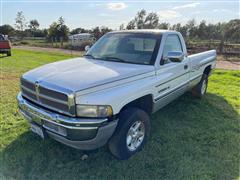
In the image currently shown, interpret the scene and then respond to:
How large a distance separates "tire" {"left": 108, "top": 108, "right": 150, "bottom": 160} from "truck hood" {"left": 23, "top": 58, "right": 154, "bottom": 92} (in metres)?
0.55

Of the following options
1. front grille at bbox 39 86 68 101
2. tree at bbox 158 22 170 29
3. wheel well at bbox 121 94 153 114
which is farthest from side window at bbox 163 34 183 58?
tree at bbox 158 22 170 29

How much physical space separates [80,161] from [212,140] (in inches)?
90.8

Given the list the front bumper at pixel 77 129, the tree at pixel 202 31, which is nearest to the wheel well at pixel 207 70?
the front bumper at pixel 77 129

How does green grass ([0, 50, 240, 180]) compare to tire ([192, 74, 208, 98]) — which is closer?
green grass ([0, 50, 240, 180])

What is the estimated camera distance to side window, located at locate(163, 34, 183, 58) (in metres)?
3.81

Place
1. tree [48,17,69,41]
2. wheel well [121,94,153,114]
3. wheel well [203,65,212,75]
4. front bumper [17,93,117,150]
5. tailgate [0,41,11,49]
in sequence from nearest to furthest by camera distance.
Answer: front bumper [17,93,117,150]
wheel well [121,94,153,114]
wheel well [203,65,212,75]
tailgate [0,41,11,49]
tree [48,17,69,41]

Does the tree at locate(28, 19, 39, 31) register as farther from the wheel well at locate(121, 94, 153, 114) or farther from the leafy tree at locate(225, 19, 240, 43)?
the wheel well at locate(121, 94, 153, 114)

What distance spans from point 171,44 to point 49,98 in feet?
8.40

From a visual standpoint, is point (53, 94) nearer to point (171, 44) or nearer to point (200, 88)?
point (171, 44)

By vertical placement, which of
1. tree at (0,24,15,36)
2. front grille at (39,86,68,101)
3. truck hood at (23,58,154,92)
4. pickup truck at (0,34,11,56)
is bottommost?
front grille at (39,86,68,101)

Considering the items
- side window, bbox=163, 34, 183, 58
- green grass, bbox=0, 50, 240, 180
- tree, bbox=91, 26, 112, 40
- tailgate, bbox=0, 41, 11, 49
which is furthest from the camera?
tree, bbox=91, 26, 112, 40

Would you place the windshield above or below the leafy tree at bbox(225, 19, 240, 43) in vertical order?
below

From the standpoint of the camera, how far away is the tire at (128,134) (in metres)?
2.89

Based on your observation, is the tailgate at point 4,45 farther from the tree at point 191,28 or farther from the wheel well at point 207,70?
the tree at point 191,28
